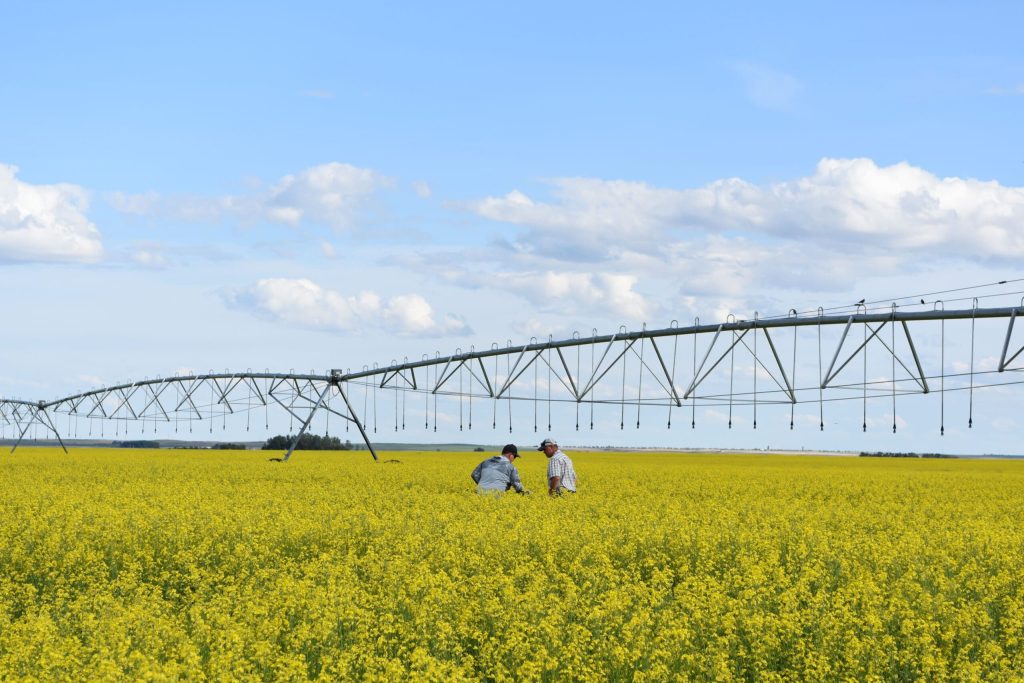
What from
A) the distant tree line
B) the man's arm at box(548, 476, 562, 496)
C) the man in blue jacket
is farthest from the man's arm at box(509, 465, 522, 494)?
the distant tree line

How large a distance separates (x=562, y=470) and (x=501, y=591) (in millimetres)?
11889

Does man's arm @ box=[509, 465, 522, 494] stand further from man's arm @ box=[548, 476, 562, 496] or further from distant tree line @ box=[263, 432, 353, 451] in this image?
distant tree line @ box=[263, 432, 353, 451]

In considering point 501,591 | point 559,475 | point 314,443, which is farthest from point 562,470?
point 314,443

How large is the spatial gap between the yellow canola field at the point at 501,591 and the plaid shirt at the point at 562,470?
351 millimetres

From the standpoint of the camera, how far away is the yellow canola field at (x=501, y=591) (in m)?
9.55

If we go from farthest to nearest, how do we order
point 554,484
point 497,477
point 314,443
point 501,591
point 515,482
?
1. point 314,443
2. point 497,477
3. point 515,482
4. point 554,484
5. point 501,591

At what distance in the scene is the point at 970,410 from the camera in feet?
91.5

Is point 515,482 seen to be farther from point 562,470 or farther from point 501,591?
point 501,591

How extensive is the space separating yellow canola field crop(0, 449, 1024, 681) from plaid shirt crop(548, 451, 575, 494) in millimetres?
351

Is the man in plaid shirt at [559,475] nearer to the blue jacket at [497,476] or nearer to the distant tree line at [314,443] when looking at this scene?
the blue jacket at [497,476]

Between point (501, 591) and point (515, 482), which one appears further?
point (515, 482)

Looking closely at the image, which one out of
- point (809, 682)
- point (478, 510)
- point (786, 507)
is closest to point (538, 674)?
point (809, 682)

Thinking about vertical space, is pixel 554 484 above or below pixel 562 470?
below

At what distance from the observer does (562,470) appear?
79.3ft
